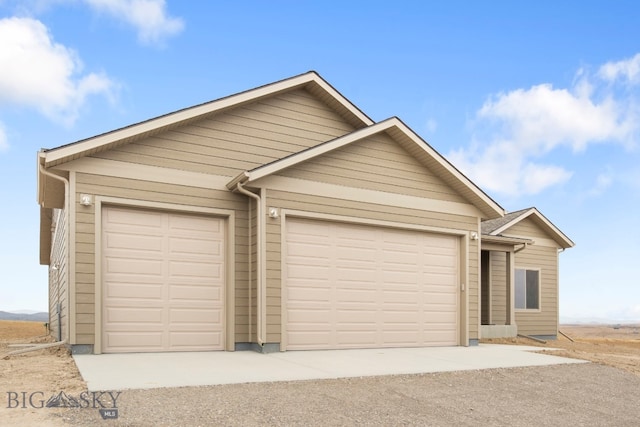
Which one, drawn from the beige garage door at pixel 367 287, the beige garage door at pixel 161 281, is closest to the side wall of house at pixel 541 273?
the beige garage door at pixel 367 287

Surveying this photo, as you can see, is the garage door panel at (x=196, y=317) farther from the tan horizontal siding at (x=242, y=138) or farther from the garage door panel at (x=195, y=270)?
the tan horizontal siding at (x=242, y=138)

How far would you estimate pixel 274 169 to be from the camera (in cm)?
1051

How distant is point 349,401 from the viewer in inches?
268

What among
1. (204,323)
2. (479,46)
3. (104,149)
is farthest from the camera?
(479,46)

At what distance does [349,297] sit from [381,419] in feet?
17.6

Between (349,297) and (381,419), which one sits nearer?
(381,419)

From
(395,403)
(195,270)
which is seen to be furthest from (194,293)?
(395,403)

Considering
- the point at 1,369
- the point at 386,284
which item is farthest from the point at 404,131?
the point at 1,369

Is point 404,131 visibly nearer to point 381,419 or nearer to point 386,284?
point 386,284

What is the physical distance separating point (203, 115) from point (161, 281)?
10.1ft

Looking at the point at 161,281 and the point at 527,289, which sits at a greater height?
the point at 161,281

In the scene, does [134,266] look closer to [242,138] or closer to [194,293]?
[194,293]

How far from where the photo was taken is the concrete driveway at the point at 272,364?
740 centimetres

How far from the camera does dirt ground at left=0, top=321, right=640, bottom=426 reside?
582 centimetres
